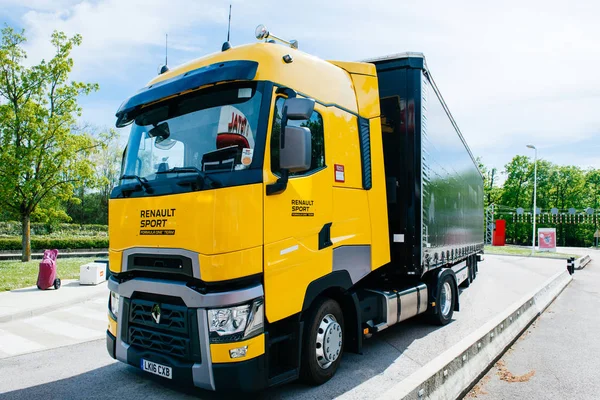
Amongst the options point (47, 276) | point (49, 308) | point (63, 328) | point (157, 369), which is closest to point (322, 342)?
point (157, 369)

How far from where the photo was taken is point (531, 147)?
34812mm

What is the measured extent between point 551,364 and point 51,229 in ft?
127

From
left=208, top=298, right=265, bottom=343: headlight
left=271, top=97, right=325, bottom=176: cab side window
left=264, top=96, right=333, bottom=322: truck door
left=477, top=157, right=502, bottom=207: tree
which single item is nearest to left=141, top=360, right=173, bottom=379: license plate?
left=208, top=298, right=265, bottom=343: headlight

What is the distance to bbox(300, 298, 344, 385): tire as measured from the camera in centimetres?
437

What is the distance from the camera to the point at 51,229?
36.0 metres

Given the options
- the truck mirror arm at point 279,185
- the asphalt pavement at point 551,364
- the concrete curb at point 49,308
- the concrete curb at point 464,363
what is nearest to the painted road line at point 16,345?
the concrete curb at point 49,308

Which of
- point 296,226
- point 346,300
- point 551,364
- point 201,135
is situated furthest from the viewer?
point 551,364

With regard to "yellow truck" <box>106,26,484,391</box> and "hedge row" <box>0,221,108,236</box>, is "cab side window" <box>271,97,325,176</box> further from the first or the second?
"hedge row" <box>0,221,108,236</box>

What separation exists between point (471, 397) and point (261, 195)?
9.92ft

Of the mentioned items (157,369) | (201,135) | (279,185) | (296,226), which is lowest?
(157,369)

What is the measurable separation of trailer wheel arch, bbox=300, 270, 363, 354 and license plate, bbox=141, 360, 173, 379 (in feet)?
5.00

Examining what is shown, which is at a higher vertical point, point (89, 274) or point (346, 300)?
point (346, 300)

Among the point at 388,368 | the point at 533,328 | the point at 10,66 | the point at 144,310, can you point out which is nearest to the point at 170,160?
the point at 144,310

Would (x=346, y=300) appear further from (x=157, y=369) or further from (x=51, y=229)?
(x=51, y=229)
